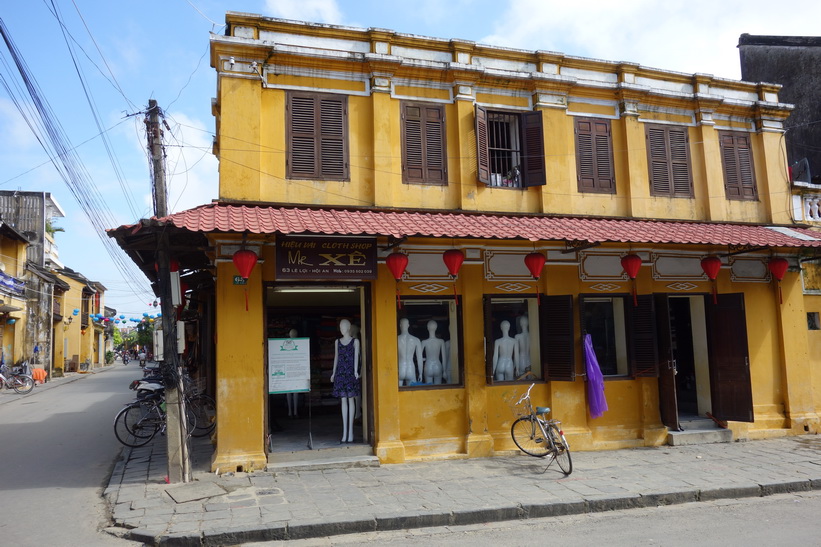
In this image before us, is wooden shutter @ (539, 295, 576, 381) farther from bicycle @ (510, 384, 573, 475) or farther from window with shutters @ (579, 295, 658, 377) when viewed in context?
bicycle @ (510, 384, 573, 475)

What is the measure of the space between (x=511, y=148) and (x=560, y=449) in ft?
18.4

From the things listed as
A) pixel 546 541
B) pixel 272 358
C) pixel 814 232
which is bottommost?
pixel 546 541

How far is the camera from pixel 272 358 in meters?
9.51

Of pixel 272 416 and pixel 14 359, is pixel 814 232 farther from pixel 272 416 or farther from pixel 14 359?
pixel 14 359

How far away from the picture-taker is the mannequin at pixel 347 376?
983cm

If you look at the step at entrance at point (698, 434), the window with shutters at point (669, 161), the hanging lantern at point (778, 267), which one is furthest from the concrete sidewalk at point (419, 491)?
the window with shutters at point (669, 161)

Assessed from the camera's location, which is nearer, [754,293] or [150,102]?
[150,102]

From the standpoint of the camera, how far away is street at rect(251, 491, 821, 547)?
6.11 meters

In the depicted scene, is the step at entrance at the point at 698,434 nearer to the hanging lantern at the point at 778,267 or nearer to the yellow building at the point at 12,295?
the hanging lantern at the point at 778,267

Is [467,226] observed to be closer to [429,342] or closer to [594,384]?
[429,342]

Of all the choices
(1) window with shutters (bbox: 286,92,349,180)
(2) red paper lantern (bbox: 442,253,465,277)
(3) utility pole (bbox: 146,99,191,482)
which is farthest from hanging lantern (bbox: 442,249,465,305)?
(3) utility pole (bbox: 146,99,191,482)

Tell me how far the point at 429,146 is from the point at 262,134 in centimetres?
296

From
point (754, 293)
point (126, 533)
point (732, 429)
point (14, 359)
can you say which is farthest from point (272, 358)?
point (14, 359)

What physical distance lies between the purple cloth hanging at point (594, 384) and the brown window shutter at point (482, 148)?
3576mm
